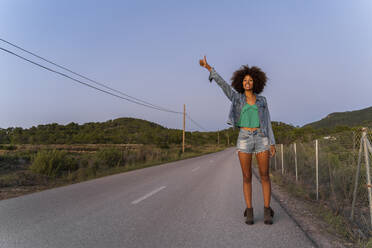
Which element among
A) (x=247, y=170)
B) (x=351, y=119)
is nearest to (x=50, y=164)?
(x=247, y=170)

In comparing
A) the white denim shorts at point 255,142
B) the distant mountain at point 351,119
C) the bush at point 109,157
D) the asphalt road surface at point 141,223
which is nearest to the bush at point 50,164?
the bush at point 109,157

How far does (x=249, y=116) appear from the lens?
3.39 metres

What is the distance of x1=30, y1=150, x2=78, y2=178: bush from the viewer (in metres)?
9.66

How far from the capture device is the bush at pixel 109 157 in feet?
48.2

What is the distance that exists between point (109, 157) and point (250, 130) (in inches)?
532

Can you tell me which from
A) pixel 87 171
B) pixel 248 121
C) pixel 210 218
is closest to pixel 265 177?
pixel 248 121

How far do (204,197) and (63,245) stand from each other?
11.0 feet

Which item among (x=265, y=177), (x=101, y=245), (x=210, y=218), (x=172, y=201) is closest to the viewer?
(x=101, y=245)

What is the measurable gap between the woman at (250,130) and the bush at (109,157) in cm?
1204

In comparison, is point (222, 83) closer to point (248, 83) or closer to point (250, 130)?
point (248, 83)

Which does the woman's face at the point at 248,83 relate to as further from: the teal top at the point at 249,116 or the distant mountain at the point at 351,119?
the distant mountain at the point at 351,119

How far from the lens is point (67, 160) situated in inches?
447

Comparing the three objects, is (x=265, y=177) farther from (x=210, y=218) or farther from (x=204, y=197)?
(x=204, y=197)

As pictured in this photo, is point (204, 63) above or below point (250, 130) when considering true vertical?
above
